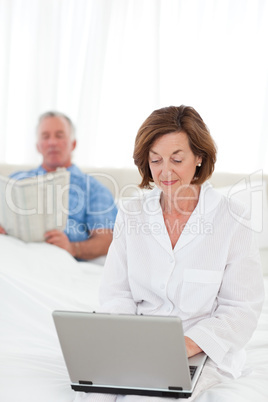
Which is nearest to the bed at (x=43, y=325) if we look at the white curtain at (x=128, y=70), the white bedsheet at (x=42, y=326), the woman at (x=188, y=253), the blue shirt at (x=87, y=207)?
the white bedsheet at (x=42, y=326)

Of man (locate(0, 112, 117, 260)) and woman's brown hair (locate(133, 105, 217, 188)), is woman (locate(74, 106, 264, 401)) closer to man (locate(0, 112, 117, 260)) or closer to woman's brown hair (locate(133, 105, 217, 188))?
woman's brown hair (locate(133, 105, 217, 188))

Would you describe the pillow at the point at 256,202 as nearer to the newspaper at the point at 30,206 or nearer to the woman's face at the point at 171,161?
the newspaper at the point at 30,206

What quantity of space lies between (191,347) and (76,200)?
1651mm

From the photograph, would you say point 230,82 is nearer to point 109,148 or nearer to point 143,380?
point 109,148

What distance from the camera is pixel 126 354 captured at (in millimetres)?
1391

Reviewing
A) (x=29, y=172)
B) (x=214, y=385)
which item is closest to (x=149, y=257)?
(x=214, y=385)

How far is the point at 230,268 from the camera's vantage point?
1649 millimetres

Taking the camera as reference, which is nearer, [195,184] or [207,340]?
[207,340]

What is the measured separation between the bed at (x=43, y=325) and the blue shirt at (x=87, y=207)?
0.69ft

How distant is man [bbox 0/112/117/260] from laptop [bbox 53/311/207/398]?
4.68 ft

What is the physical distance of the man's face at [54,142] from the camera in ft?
10.6

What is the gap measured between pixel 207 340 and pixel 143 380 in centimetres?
23

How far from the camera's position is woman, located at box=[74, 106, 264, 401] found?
161 centimetres

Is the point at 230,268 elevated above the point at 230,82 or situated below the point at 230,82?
below
